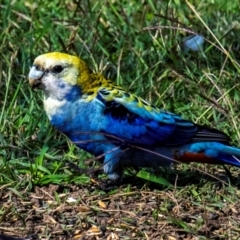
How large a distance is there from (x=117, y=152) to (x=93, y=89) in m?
0.32

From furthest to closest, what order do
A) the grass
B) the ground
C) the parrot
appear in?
the parrot < the grass < the ground

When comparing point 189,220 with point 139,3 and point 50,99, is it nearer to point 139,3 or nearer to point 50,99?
point 50,99

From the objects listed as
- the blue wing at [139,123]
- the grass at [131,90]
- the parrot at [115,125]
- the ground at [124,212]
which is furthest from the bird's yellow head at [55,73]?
the ground at [124,212]

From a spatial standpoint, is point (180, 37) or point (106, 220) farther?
point (180, 37)

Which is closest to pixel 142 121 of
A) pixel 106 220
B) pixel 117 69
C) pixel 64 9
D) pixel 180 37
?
pixel 106 220

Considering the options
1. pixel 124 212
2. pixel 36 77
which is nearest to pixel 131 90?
pixel 36 77

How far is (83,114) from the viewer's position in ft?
14.3

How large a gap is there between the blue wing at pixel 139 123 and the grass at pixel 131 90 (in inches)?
6.7

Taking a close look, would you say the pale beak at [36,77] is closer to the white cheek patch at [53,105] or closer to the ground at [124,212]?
the white cheek patch at [53,105]

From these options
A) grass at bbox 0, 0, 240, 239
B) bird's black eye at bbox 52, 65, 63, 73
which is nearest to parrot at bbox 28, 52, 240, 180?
bird's black eye at bbox 52, 65, 63, 73

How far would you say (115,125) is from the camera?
438cm

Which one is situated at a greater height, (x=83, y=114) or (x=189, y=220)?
(x=83, y=114)

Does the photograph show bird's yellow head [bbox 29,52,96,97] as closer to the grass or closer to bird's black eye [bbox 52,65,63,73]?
bird's black eye [bbox 52,65,63,73]

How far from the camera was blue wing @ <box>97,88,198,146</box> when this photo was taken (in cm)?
439
